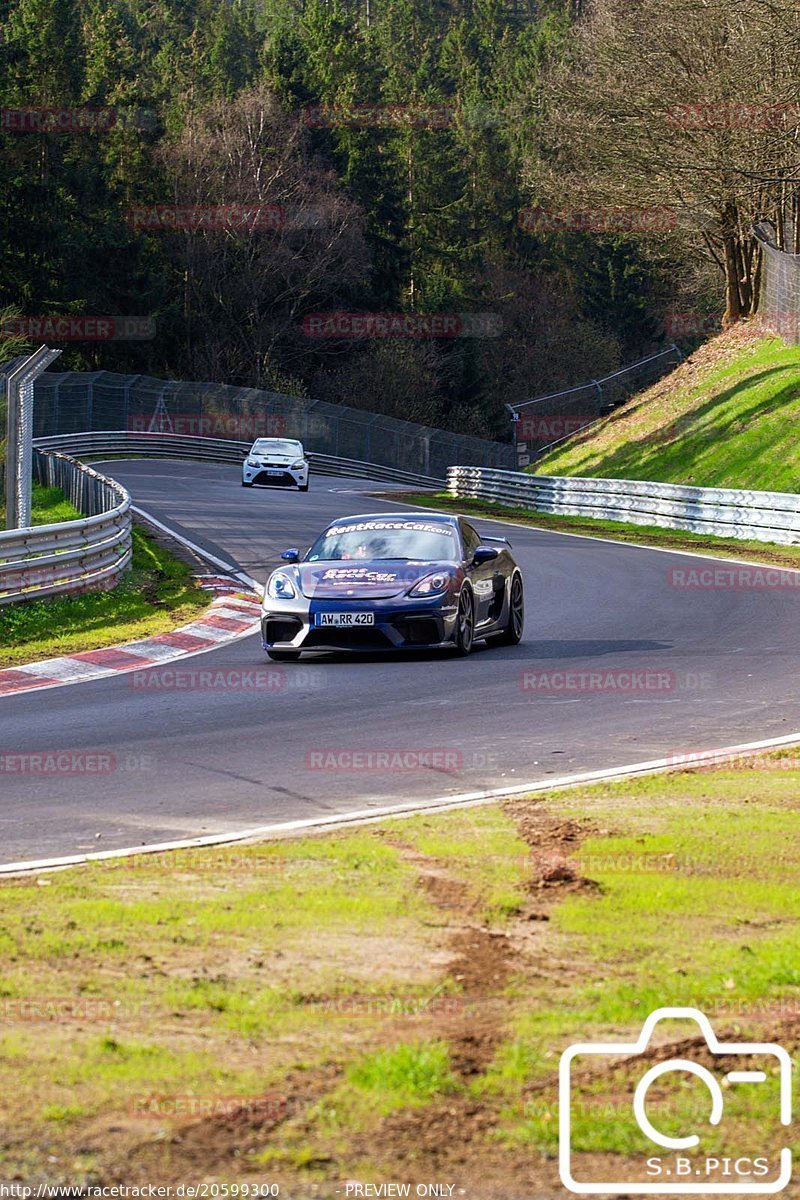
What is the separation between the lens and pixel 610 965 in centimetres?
553

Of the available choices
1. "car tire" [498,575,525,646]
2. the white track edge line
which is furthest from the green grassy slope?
the white track edge line

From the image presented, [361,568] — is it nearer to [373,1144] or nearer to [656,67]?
[373,1144]

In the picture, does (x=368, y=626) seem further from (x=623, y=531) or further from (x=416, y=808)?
(x=623, y=531)

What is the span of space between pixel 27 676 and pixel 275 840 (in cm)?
708

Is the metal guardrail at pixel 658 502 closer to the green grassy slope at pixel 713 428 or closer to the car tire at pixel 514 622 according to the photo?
the green grassy slope at pixel 713 428

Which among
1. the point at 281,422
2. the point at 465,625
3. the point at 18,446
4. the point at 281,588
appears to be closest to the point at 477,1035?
the point at 281,588

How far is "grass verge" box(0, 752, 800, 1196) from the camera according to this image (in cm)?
401

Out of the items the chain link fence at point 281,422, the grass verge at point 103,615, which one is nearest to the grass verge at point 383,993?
the grass verge at point 103,615

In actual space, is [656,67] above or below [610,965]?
above

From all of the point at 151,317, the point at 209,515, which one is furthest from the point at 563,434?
the point at 209,515

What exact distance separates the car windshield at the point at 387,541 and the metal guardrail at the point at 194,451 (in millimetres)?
41520

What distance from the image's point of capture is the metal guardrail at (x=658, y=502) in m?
30.0
